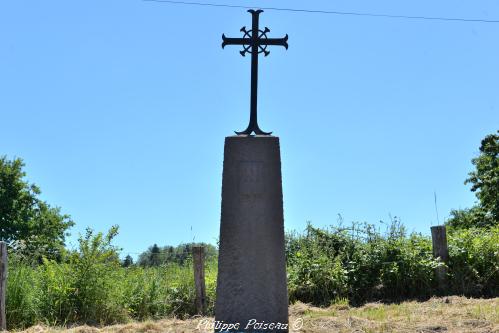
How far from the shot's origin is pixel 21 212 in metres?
34.5

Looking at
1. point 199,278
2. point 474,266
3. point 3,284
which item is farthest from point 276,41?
point 474,266

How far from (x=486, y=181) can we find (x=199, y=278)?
26.7 meters

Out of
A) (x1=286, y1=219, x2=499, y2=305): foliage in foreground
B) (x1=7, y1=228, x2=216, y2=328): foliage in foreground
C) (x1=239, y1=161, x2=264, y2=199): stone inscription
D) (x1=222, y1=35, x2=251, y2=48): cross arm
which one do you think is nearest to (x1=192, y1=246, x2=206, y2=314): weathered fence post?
(x1=7, y1=228, x2=216, y2=328): foliage in foreground

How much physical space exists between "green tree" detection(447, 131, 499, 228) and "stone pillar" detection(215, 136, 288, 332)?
2793 centimetres

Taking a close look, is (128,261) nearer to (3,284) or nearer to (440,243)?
(3,284)

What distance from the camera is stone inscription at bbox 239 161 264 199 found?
602 centimetres

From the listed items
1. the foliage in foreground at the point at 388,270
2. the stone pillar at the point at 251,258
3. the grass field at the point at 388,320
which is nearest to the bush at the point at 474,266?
the foliage in foreground at the point at 388,270

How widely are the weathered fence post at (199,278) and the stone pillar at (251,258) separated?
4251 millimetres

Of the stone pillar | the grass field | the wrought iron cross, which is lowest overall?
the grass field

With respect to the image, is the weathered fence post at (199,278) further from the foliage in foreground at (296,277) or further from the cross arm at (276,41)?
the cross arm at (276,41)

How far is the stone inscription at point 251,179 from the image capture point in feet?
19.7

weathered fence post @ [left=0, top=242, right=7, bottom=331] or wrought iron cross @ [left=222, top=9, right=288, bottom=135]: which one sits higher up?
wrought iron cross @ [left=222, top=9, right=288, bottom=135]

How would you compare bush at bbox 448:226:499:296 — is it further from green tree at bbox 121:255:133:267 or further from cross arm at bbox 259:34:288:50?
cross arm at bbox 259:34:288:50

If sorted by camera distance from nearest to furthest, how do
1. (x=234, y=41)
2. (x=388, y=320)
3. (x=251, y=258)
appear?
(x=251, y=258) → (x=234, y=41) → (x=388, y=320)
